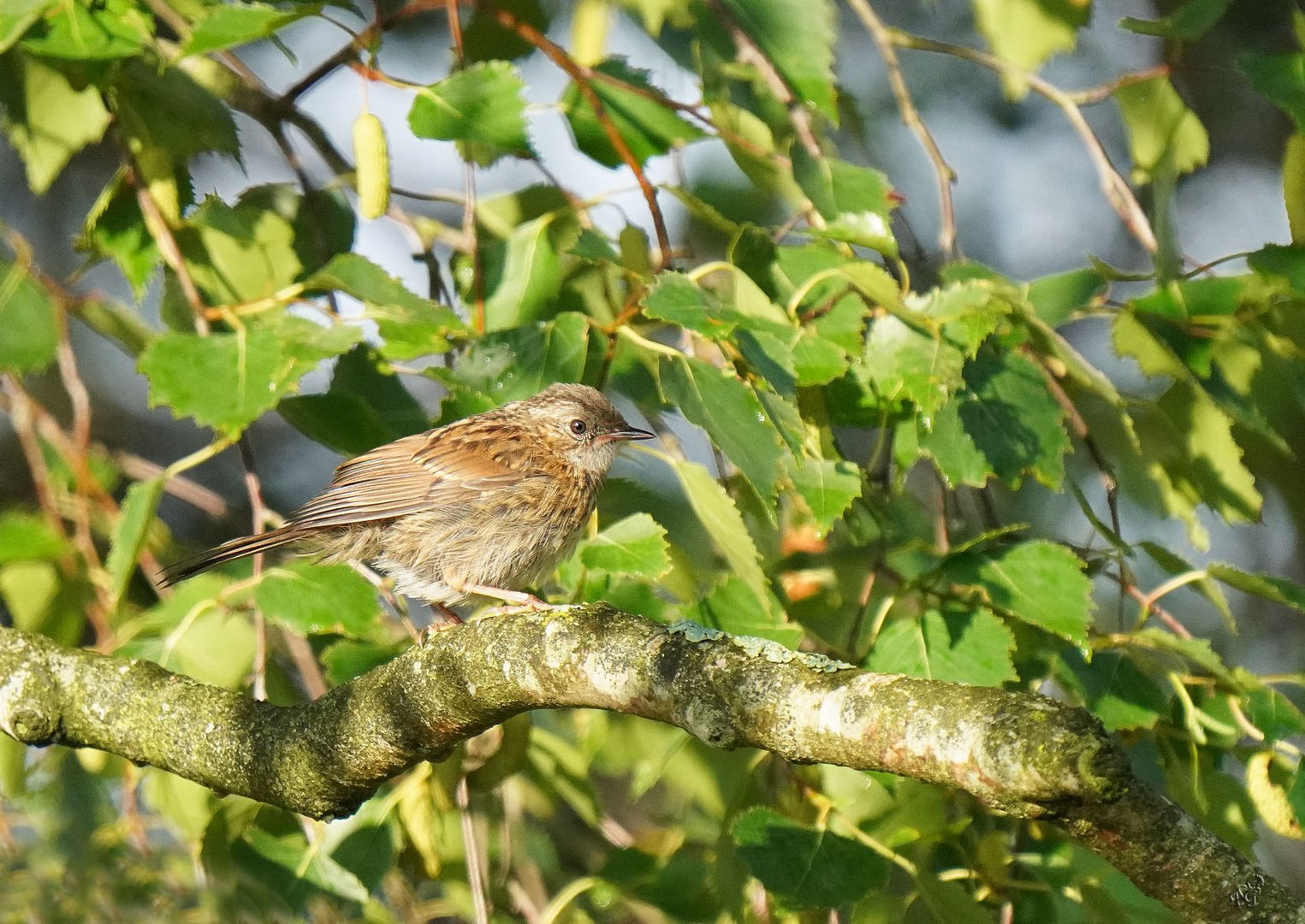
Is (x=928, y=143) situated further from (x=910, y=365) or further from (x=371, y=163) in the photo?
(x=371, y=163)

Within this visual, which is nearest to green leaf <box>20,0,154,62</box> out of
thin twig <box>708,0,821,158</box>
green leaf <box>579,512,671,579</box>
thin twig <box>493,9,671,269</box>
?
thin twig <box>493,9,671,269</box>

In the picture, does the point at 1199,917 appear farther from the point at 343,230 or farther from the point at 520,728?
the point at 343,230

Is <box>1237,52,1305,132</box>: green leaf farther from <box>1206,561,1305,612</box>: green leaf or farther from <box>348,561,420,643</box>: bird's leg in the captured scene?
<box>348,561,420,643</box>: bird's leg

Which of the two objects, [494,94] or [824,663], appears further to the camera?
[494,94]

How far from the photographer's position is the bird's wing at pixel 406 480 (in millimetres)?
4652

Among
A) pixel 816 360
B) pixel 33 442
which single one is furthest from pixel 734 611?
pixel 33 442

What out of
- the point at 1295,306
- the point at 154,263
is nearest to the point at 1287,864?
the point at 1295,306

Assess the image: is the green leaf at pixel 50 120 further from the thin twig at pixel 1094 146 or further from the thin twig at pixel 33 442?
the thin twig at pixel 1094 146

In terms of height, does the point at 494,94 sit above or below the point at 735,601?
above

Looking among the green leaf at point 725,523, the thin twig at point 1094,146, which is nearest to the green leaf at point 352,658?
the green leaf at point 725,523

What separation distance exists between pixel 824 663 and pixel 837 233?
5.23ft

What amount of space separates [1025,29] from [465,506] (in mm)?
2418

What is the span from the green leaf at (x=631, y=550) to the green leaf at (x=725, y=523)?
126 mm

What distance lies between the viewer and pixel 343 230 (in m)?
4.65
